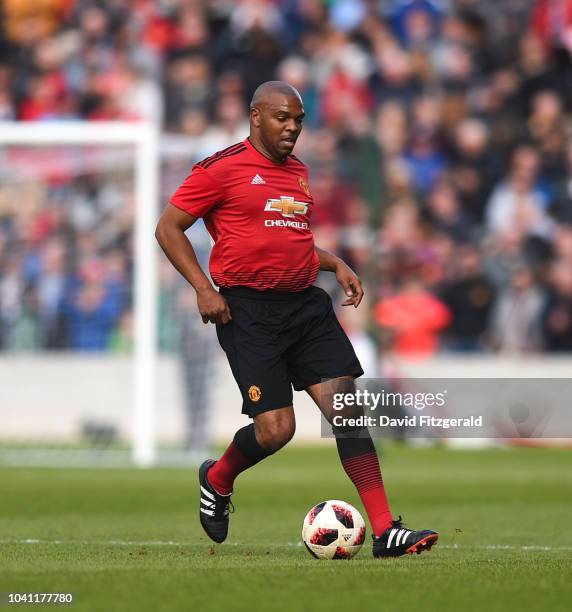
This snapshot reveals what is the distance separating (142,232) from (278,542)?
7.19m

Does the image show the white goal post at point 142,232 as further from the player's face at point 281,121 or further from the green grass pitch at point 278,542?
the player's face at point 281,121

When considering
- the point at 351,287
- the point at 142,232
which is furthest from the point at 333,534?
the point at 142,232

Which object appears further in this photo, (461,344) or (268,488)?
(461,344)

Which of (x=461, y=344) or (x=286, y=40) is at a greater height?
(x=286, y=40)

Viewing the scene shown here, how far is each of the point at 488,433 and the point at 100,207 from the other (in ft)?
17.3

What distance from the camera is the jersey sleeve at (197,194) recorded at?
748 centimetres

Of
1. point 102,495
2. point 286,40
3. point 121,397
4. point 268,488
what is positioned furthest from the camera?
point 286,40

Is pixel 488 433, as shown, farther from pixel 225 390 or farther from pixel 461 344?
pixel 225 390

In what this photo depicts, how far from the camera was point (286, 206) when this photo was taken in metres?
7.55

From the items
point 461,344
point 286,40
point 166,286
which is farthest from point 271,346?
point 286,40

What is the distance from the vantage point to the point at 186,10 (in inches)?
851

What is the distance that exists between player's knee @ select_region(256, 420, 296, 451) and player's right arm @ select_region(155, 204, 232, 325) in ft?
1.85

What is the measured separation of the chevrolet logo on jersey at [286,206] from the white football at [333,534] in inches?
58.6

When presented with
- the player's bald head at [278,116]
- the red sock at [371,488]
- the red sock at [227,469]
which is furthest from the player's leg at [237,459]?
the player's bald head at [278,116]
